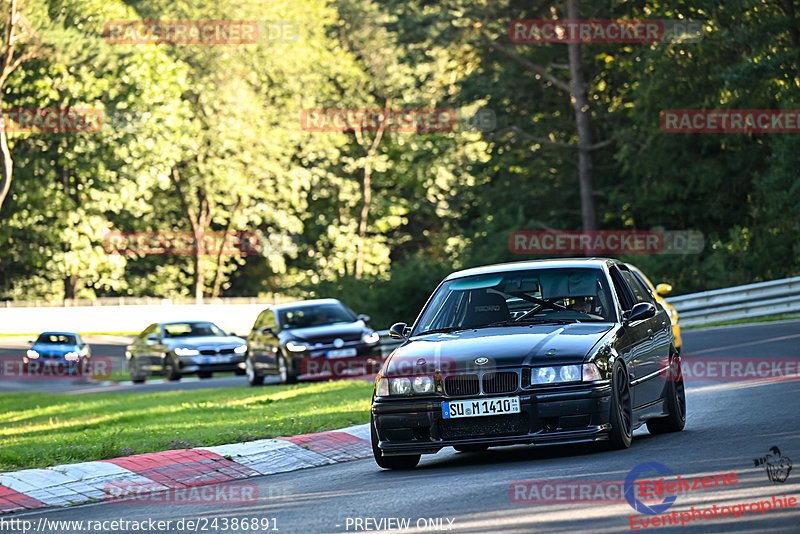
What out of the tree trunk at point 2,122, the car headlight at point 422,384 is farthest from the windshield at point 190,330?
the car headlight at point 422,384

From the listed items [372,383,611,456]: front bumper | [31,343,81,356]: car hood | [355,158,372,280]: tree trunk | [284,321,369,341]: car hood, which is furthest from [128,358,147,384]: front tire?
[355,158,372,280]: tree trunk

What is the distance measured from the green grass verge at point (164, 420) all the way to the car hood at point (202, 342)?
5.43 metres

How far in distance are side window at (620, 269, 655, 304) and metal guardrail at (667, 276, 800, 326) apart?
1617 centimetres

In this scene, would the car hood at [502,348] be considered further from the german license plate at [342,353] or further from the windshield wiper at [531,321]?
the german license plate at [342,353]

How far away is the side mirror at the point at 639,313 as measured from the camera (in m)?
10.5

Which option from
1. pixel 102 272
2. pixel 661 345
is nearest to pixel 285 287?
pixel 102 272

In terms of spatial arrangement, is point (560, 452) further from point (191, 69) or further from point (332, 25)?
point (332, 25)

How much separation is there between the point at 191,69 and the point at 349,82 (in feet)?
27.6

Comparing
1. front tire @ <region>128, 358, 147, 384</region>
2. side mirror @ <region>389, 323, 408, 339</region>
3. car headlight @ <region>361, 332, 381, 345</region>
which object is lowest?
front tire @ <region>128, 358, 147, 384</region>

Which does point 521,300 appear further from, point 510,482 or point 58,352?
point 58,352

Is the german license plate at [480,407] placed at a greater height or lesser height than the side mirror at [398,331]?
lesser

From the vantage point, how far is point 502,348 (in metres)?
9.40

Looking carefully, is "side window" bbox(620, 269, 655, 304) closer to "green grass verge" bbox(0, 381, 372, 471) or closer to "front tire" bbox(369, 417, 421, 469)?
"front tire" bbox(369, 417, 421, 469)

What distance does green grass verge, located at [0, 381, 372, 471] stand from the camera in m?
11.9
